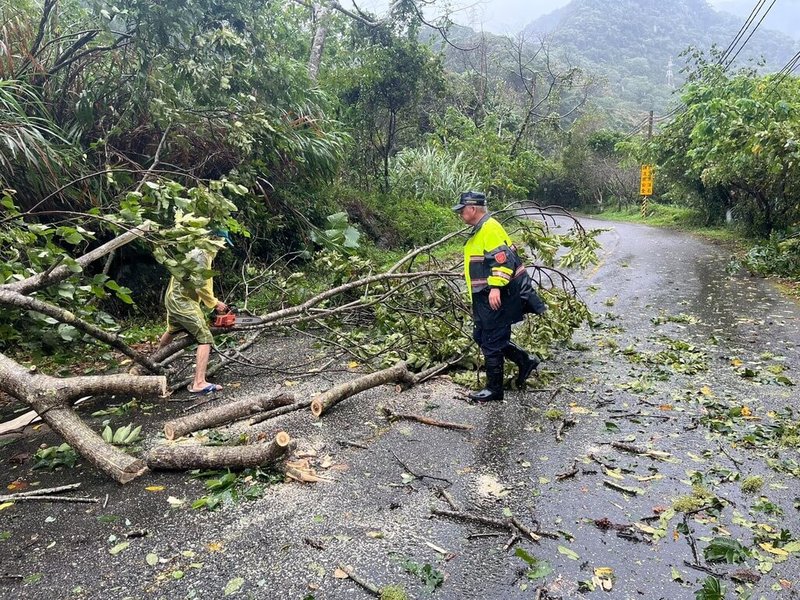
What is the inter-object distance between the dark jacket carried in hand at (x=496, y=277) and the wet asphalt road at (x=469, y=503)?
0.78 meters

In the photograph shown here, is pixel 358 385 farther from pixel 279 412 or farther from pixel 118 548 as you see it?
pixel 118 548

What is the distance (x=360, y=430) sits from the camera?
13.4ft

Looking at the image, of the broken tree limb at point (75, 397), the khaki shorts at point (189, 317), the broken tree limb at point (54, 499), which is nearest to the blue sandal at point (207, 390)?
the khaki shorts at point (189, 317)

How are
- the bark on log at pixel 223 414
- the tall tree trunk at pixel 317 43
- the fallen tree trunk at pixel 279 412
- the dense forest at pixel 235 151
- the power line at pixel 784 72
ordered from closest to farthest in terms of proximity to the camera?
the bark on log at pixel 223 414 → the fallen tree trunk at pixel 279 412 → the dense forest at pixel 235 151 → the power line at pixel 784 72 → the tall tree trunk at pixel 317 43

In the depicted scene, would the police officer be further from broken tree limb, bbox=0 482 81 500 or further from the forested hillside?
the forested hillside

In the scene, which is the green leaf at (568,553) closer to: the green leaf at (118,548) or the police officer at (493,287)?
the police officer at (493,287)

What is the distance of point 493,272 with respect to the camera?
4.47 m

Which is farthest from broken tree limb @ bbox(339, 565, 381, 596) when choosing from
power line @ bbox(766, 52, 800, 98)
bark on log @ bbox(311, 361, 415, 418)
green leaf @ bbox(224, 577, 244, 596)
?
power line @ bbox(766, 52, 800, 98)

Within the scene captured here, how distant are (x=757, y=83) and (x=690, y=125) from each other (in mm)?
3565

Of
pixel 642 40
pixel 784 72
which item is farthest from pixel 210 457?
pixel 642 40

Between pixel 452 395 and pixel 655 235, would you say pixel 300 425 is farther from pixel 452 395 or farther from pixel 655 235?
pixel 655 235

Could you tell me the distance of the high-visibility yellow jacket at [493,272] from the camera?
4.46m

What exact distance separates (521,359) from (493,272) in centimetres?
92

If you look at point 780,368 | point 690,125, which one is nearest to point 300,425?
point 780,368
